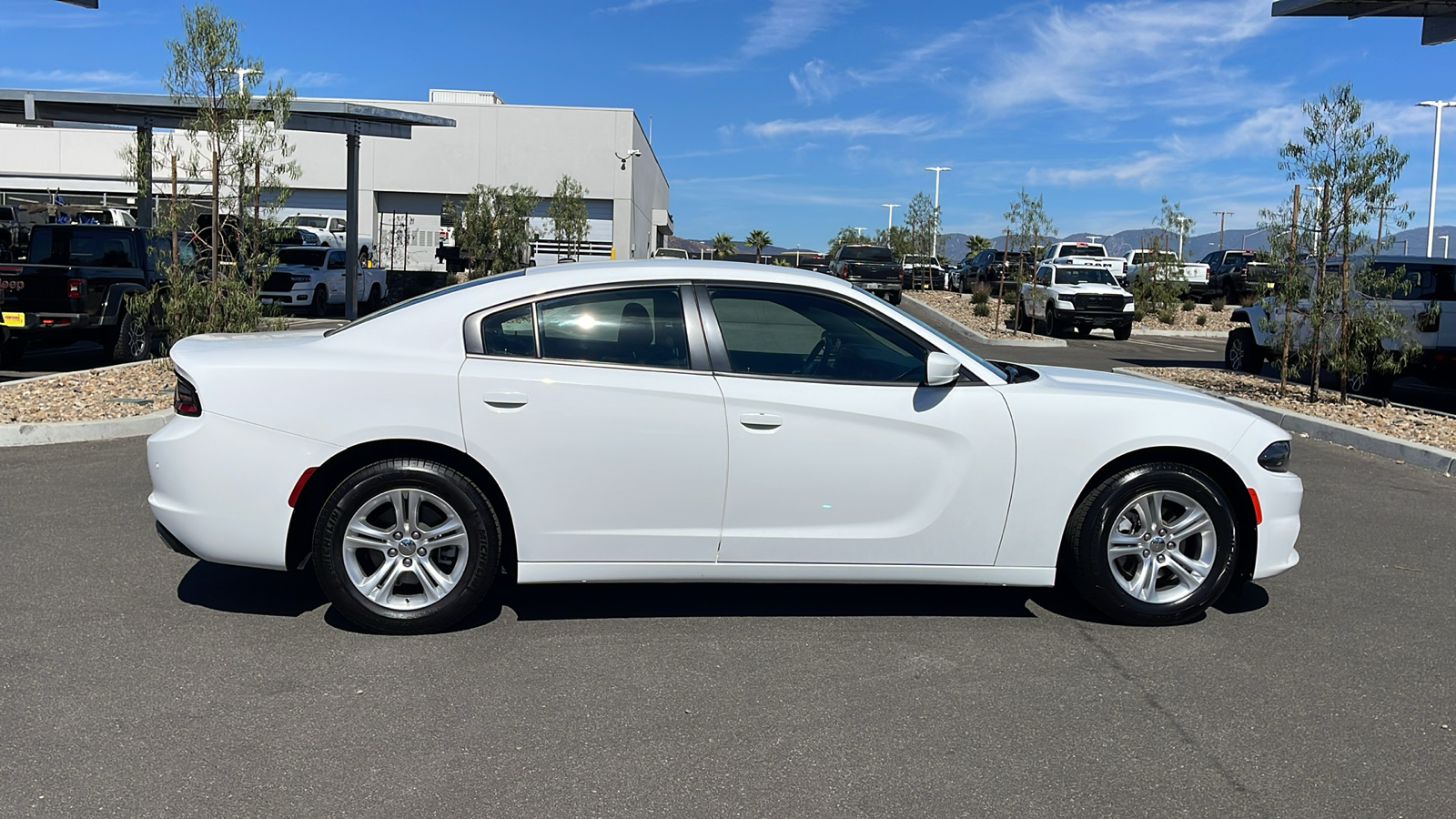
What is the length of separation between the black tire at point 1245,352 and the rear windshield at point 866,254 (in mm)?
19074

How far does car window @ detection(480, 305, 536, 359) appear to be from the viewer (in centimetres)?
492

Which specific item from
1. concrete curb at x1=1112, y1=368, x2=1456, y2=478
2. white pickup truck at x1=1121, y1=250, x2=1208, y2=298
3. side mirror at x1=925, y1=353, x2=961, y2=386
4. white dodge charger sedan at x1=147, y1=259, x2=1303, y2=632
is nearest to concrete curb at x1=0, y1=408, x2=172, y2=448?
white dodge charger sedan at x1=147, y1=259, x2=1303, y2=632

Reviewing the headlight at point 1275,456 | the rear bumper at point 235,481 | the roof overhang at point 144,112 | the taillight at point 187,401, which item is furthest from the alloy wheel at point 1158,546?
the roof overhang at point 144,112

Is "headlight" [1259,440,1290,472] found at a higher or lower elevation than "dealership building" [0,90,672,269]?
lower

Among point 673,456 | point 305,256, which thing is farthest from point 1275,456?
point 305,256

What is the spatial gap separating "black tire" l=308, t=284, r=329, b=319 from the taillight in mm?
21757

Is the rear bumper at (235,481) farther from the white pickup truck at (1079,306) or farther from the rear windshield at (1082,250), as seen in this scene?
the rear windshield at (1082,250)

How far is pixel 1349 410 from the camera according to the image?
12.7 meters

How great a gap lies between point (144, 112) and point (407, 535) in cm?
2046

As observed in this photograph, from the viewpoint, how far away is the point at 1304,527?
7.38 metres

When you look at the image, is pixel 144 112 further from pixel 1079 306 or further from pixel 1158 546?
pixel 1158 546

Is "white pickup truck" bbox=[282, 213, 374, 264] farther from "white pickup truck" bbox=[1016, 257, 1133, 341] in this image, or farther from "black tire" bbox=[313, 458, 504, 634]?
"black tire" bbox=[313, 458, 504, 634]

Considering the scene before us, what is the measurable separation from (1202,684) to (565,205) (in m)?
41.5

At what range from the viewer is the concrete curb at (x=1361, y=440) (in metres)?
9.81
